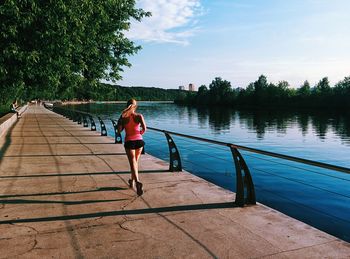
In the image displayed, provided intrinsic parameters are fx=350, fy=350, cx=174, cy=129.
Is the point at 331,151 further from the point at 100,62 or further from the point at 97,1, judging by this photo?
the point at 97,1

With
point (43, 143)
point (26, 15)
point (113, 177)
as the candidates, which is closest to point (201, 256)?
point (113, 177)

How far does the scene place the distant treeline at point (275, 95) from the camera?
106750mm

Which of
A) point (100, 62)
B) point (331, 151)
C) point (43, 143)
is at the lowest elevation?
point (331, 151)

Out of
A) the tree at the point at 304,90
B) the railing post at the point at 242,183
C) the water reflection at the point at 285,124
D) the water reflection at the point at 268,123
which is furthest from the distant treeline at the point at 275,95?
the railing post at the point at 242,183

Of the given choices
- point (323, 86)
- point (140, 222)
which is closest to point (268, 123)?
point (140, 222)

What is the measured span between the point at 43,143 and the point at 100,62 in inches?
269

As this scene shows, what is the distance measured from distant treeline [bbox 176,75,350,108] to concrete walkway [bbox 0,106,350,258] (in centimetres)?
10354

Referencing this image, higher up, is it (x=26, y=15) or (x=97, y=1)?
(x=97, y=1)

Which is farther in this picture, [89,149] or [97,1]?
[89,149]

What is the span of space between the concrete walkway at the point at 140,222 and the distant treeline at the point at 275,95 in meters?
104

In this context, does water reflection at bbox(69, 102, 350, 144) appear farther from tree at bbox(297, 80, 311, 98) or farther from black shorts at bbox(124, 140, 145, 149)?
tree at bbox(297, 80, 311, 98)

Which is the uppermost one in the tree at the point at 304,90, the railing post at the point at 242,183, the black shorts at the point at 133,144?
the tree at the point at 304,90

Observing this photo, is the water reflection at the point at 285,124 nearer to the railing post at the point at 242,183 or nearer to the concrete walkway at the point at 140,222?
the concrete walkway at the point at 140,222

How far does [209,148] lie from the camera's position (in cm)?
2452
